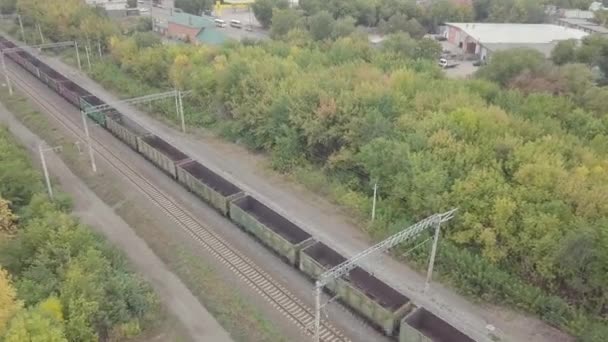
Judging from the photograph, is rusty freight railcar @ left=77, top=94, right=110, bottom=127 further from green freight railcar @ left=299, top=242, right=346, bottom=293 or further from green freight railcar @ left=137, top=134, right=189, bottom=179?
green freight railcar @ left=299, top=242, right=346, bottom=293

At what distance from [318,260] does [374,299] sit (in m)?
3.75

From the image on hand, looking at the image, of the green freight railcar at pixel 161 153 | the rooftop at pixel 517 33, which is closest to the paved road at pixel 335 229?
the green freight railcar at pixel 161 153

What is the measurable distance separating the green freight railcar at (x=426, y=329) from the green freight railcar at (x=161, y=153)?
18958 millimetres

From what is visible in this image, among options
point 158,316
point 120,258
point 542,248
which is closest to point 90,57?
point 120,258

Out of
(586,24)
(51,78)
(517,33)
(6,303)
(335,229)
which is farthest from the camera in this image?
(586,24)

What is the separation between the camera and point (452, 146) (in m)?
27.1

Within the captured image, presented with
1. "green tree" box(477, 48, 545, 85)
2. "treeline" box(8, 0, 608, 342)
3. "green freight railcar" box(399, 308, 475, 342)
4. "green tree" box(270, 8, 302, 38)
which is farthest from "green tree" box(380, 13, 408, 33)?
"green freight railcar" box(399, 308, 475, 342)

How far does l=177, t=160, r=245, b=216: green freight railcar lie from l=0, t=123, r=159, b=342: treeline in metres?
6.56

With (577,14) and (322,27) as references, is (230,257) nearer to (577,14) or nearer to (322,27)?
(322,27)

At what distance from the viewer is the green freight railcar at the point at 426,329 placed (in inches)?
734

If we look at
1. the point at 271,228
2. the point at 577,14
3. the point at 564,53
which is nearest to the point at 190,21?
the point at 564,53

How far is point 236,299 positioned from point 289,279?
2859 millimetres

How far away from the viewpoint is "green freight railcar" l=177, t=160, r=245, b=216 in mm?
27983

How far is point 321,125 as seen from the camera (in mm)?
32406
